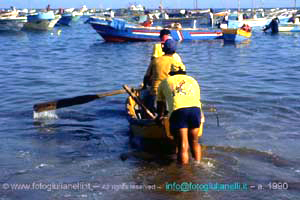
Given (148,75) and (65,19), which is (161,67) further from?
(65,19)

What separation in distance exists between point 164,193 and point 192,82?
1.64 m

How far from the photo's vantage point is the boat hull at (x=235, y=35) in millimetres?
29577

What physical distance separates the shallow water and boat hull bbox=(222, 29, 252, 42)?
12.0 m

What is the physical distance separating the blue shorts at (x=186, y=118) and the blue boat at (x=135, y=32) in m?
24.7

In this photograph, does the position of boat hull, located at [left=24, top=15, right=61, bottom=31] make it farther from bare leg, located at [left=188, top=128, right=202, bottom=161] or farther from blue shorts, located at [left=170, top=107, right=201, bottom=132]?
blue shorts, located at [left=170, top=107, right=201, bottom=132]

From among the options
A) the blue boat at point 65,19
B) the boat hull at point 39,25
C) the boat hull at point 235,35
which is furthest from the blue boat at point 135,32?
the blue boat at point 65,19

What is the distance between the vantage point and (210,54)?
2391 centimetres

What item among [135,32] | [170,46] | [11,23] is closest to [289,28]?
Answer: [135,32]

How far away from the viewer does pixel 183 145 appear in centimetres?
595

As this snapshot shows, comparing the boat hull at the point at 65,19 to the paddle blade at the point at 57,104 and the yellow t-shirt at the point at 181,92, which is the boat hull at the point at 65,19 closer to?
the paddle blade at the point at 57,104

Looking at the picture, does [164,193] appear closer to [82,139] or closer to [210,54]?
[82,139]

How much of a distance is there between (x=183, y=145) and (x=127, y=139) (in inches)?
100

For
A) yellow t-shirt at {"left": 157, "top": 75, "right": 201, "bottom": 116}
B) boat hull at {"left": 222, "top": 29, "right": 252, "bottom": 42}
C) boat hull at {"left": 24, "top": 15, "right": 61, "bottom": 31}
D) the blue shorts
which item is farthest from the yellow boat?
boat hull at {"left": 24, "top": 15, "right": 61, "bottom": 31}

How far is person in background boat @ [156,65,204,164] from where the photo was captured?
571 centimetres
